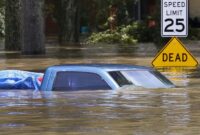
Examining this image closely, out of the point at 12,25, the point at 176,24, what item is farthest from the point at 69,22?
the point at 176,24

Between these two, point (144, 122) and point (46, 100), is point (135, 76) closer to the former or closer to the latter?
point (46, 100)

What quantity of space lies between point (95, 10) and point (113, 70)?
1519 inches

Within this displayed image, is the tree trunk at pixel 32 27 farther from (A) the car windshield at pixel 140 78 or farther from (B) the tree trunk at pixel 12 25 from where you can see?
(A) the car windshield at pixel 140 78

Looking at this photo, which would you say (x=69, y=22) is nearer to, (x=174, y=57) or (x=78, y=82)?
(x=174, y=57)

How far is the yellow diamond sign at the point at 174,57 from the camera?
53.1 feet

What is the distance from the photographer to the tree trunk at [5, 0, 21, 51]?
107 feet

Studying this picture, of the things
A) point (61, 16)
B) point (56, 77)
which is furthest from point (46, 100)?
point (61, 16)

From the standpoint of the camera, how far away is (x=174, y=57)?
1620 cm

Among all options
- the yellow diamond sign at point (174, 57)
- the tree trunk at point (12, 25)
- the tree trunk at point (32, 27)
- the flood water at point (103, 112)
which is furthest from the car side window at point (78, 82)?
the tree trunk at point (12, 25)

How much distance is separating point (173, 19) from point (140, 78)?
12.5ft

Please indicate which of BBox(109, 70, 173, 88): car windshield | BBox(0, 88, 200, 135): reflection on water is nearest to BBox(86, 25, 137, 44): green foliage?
BBox(0, 88, 200, 135): reflection on water

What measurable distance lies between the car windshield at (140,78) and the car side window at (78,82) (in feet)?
0.81

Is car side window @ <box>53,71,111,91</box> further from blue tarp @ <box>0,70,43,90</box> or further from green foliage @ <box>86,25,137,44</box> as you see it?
green foliage @ <box>86,25,137,44</box>

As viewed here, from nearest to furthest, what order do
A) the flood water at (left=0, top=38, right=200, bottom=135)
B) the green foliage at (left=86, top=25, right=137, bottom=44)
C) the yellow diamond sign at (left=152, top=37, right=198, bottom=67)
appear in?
the flood water at (left=0, top=38, right=200, bottom=135) < the yellow diamond sign at (left=152, top=37, right=198, bottom=67) < the green foliage at (left=86, top=25, right=137, bottom=44)
